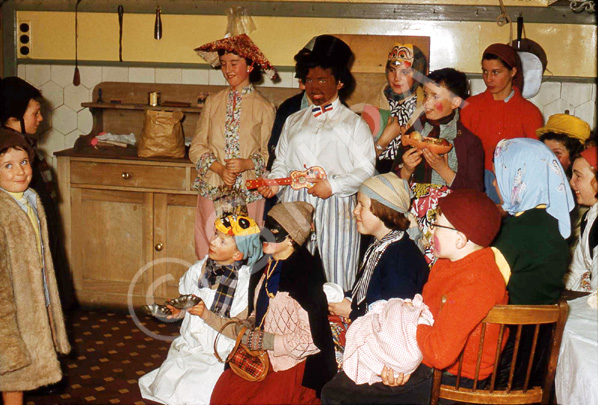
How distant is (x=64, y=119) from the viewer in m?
4.89

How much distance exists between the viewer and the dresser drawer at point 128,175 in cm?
419

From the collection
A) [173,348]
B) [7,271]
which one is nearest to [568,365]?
[173,348]

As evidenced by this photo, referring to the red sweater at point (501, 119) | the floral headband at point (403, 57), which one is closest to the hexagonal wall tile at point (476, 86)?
the red sweater at point (501, 119)

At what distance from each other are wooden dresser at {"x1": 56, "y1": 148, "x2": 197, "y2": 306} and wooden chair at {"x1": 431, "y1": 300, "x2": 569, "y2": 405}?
2.50 metres

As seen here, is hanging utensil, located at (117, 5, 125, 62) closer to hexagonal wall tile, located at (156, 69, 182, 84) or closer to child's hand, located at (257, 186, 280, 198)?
hexagonal wall tile, located at (156, 69, 182, 84)

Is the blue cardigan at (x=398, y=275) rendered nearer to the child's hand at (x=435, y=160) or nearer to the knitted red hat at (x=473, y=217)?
the knitted red hat at (x=473, y=217)

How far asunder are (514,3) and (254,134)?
81.8 inches

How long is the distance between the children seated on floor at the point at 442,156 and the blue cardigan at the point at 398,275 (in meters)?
0.67

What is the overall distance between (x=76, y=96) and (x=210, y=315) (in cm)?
290

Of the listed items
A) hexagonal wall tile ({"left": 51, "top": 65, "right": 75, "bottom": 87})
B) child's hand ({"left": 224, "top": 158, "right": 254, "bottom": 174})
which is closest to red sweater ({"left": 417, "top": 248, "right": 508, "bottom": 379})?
child's hand ({"left": 224, "top": 158, "right": 254, "bottom": 174})

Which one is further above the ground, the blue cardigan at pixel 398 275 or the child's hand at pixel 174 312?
the blue cardigan at pixel 398 275

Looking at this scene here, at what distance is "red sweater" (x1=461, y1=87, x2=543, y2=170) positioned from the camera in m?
3.53

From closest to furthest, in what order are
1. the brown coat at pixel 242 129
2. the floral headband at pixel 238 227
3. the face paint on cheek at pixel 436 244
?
the face paint on cheek at pixel 436 244
the floral headband at pixel 238 227
the brown coat at pixel 242 129

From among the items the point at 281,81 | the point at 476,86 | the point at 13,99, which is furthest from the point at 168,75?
the point at 476,86
